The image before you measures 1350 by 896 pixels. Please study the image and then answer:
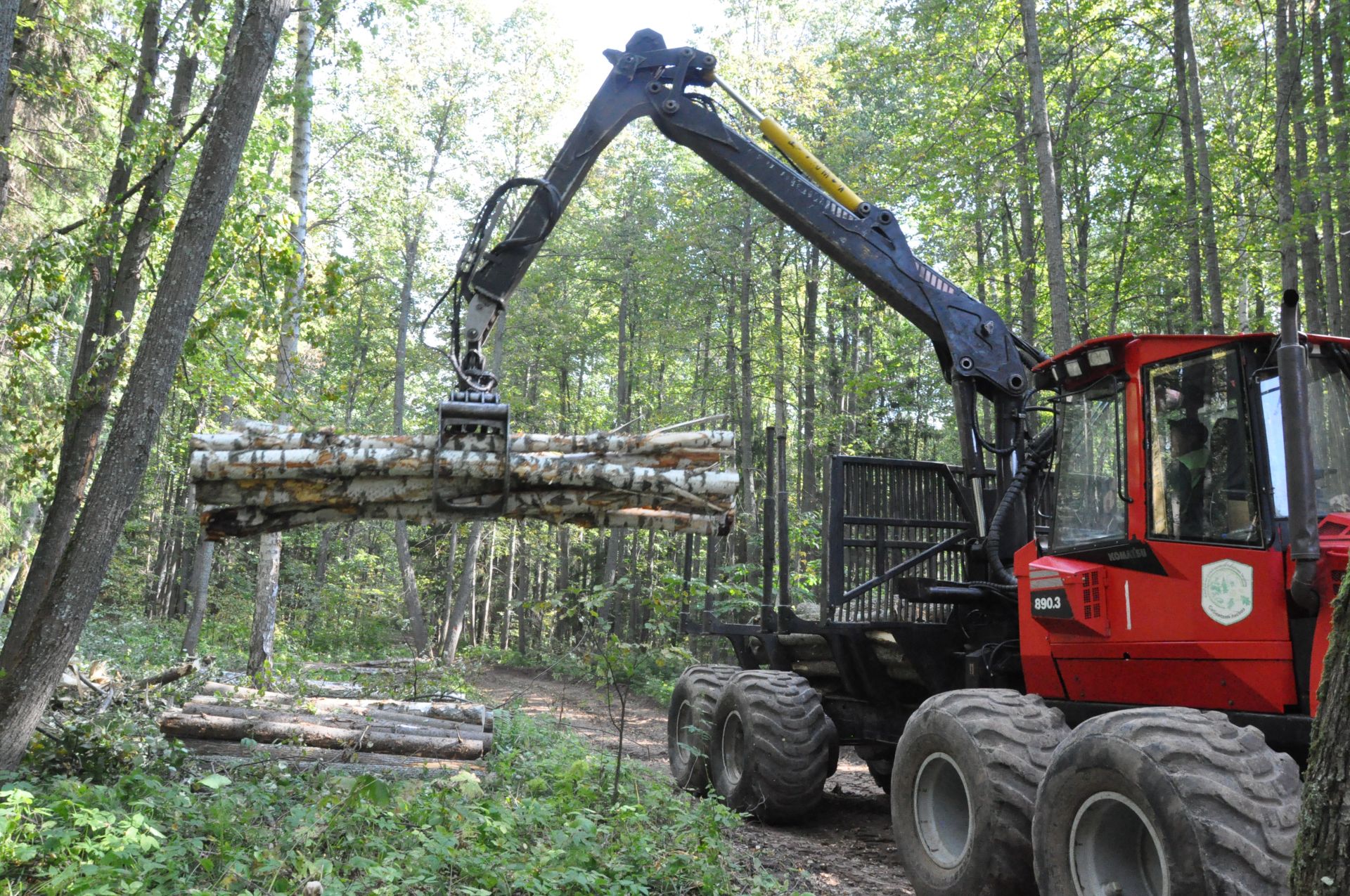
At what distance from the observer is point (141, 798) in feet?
17.6

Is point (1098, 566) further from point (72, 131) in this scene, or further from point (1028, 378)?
point (72, 131)

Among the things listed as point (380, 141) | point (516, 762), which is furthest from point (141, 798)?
point (380, 141)

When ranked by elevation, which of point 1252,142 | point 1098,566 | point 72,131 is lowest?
point 1098,566

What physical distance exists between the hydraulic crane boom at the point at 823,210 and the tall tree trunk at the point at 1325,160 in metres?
5.90

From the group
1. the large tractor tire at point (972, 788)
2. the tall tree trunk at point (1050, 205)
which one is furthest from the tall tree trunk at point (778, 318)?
the large tractor tire at point (972, 788)

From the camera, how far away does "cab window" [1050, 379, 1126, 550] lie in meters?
4.99

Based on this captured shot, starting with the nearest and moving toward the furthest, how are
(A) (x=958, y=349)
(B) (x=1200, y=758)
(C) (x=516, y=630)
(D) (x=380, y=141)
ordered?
(B) (x=1200, y=758) < (A) (x=958, y=349) < (D) (x=380, y=141) < (C) (x=516, y=630)

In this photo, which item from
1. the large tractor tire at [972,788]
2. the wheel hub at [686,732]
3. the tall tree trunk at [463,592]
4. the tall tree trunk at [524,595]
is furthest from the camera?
the tall tree trunk at [524,595]

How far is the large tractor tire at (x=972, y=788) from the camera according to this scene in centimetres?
473

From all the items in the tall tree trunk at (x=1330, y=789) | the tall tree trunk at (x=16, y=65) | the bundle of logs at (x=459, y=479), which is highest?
the tall tree trunk at (x=16, y=65)

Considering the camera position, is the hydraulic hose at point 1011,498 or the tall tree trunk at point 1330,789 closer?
the tall tree trunk at point 1330,789

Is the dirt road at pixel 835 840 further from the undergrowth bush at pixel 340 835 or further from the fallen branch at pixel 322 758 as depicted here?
the fallen branch at pixel 322 758

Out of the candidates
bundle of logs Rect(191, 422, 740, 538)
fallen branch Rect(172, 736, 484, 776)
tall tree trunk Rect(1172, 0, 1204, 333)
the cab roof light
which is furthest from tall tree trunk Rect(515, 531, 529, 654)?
the cab roof light

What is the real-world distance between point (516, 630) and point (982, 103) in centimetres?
3053
